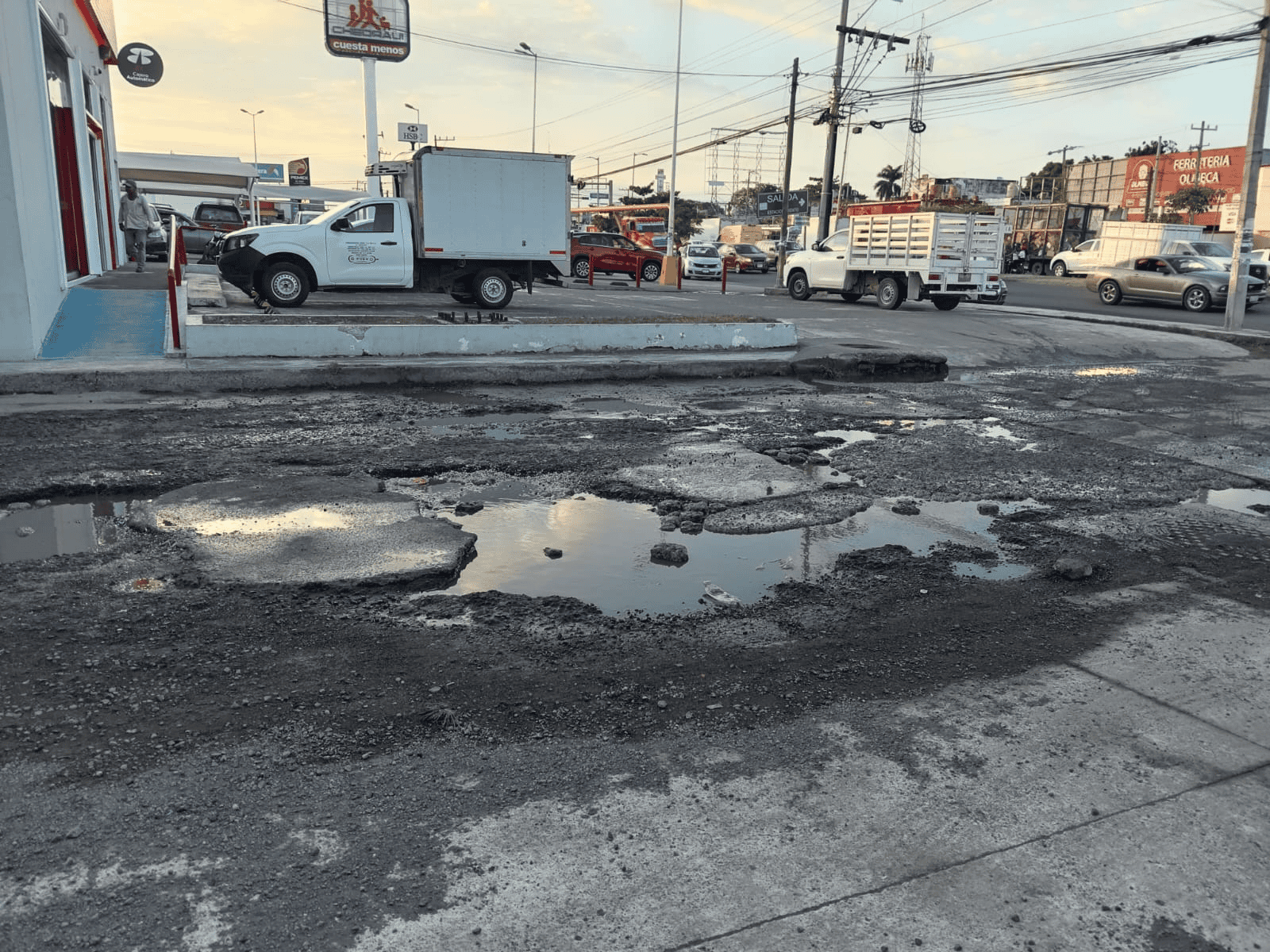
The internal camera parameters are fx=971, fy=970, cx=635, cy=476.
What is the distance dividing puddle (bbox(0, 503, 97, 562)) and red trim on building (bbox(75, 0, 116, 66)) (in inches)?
690

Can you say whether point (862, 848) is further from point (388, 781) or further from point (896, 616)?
point (896, 616)

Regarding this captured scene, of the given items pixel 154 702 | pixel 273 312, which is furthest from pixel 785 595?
pixel 273 312

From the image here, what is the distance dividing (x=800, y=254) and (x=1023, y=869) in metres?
24.6

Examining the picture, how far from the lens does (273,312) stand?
15.0 meters

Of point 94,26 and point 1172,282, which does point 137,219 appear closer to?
point 94,26

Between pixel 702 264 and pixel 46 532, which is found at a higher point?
pixel 702 264

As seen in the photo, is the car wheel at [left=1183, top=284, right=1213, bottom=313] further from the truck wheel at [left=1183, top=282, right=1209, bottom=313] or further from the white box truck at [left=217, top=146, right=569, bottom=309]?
the white box truck at [left=217, top=146, right=569, bottom=309]

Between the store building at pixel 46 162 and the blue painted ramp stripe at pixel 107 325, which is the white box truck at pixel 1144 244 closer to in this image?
the blue painted ramp stripe at pixel 107 325

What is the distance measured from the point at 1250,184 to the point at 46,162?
20.8m

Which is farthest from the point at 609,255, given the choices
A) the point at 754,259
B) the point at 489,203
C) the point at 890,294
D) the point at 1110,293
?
the point at 489,203

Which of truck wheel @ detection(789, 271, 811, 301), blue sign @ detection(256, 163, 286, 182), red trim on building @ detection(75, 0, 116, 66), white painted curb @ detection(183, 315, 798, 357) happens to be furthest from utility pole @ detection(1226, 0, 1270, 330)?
blue sign @ detection(256, 163, 286, 182)

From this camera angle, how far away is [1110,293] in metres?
27.9

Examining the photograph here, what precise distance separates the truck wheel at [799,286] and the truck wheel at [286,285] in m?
13.7

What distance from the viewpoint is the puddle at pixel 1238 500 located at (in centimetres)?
657
